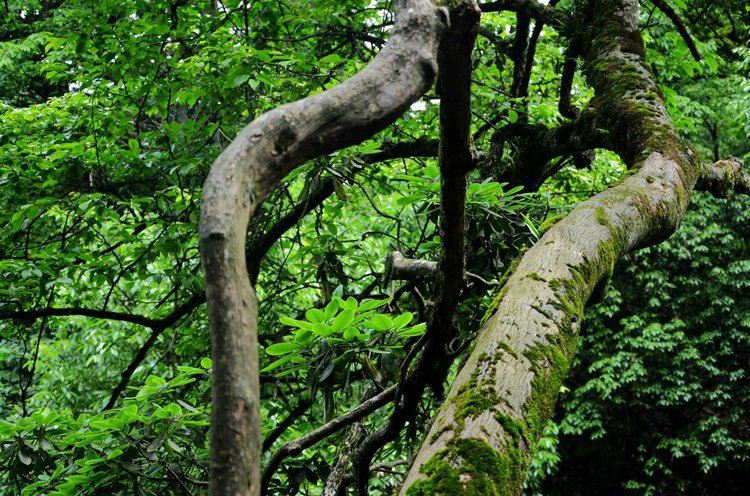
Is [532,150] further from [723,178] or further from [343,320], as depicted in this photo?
[343,320]

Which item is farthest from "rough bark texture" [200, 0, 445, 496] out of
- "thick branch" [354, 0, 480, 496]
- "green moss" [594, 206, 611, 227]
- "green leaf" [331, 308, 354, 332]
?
"green moss" [594, 206, 611, 227]

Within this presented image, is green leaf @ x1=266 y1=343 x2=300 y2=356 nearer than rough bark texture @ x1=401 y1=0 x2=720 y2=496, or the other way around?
rough bark texture @ x1=401 y1=0 x2=720 y2=496

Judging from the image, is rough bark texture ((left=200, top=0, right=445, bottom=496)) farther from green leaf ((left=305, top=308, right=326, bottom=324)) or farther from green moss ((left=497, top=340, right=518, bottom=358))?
green leaf ((left=305, top=308, right=326, bottom=324))

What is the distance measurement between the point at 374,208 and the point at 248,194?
2244 mm

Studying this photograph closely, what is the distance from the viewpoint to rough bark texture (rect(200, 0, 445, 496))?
636 mm

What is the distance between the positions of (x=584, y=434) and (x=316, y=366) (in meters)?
13.7

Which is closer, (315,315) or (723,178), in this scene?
(315,315)

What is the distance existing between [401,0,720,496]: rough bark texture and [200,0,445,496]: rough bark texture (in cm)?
54

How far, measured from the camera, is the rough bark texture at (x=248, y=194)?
636 millimetres

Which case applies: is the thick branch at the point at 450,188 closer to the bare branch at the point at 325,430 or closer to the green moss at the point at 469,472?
the bare branch at the point at 325,430

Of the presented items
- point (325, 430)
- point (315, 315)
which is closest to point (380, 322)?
point (315, 315)

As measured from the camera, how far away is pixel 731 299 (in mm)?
12609

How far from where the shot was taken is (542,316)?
4.75ft

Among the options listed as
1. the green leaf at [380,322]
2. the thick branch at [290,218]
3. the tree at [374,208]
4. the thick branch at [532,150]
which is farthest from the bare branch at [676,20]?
the green leaf at [380,322]
